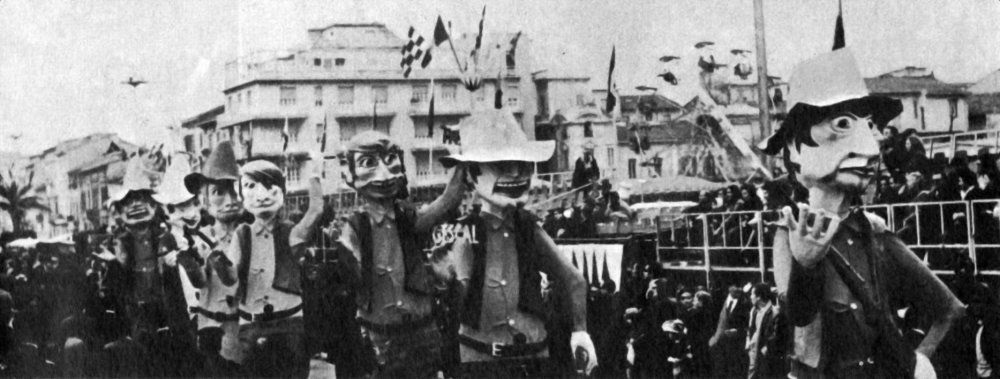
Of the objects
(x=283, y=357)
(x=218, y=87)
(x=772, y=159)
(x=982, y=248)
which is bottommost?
(x=283, y=357)

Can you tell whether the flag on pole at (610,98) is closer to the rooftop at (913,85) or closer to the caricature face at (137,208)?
the rooftop at (913,85)

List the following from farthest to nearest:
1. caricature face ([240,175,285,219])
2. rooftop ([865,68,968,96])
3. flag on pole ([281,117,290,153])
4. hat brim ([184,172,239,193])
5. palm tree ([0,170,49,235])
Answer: palm tree ([0,170,49,235])
hat brim ([184,172,239,193])
flag on pole ([281,117,290,153])
caricature face ([240,175,285,219])
rooftop ([865,68,968,96])

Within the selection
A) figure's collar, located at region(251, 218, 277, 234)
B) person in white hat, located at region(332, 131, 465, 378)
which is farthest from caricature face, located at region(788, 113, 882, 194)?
figure's collar, located at region(251, 218, 277, 234)

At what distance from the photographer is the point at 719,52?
765 centimetres

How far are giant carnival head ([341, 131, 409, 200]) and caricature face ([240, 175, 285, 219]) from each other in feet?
1.85

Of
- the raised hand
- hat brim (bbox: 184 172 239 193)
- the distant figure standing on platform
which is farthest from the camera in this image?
hat brim (bbox: 184 172 239 193)

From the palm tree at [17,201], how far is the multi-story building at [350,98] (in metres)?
1.38

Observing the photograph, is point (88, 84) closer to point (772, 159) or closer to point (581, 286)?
point (581, 286)

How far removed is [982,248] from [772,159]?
4.04 feet

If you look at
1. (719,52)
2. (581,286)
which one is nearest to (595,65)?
(719,52)

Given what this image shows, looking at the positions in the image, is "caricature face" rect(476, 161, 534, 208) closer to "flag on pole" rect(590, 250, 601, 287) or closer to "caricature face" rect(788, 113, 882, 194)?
"flag on pole" rect(590, 250, 601, 287)

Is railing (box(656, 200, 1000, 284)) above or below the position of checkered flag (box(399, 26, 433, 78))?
below

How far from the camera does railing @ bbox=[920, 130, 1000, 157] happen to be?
722 cm

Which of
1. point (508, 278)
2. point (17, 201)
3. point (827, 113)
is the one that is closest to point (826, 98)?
point (827, 113)
